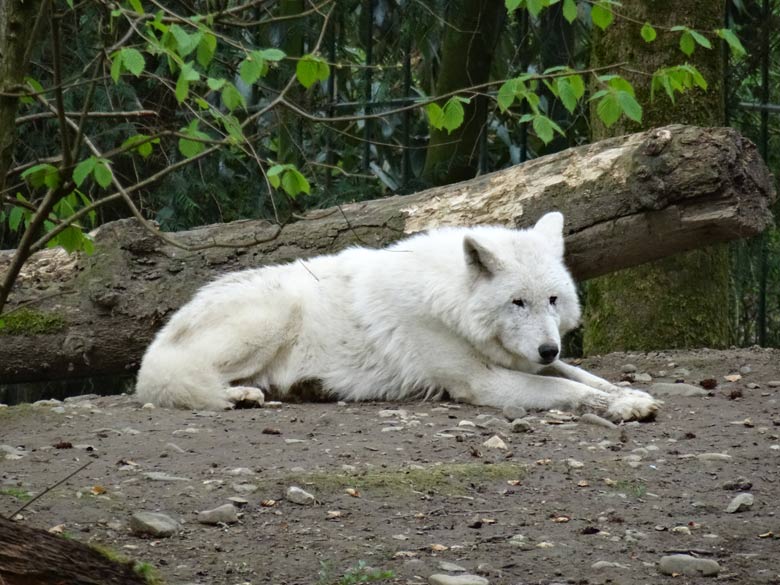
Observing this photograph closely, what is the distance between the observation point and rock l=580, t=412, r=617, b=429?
5482 millimetres

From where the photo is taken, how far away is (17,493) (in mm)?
4039

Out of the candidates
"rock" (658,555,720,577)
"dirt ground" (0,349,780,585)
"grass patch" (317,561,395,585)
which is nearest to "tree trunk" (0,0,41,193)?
"dirt ground" (0,349,780,585)

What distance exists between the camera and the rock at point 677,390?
6184mm

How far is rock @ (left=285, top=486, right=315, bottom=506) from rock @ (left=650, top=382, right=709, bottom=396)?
9.09 feet

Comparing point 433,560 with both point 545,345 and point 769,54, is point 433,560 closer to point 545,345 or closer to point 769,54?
point 545,345

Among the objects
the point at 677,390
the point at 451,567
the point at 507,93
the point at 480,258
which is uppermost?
the point at 507,93

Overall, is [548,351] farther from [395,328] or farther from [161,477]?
[161,477]

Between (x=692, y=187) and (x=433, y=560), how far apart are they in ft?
11.5

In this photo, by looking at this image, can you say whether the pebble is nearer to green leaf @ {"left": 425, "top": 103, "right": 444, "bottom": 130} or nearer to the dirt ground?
the dirt ground

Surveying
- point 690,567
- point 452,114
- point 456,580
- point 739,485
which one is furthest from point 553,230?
point 456,580

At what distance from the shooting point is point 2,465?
456cm

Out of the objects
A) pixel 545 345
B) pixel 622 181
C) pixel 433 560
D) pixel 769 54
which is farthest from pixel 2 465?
pixel 769 54

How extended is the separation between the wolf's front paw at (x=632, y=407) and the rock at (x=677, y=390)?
518 mm

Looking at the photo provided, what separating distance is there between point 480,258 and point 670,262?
2.08 meters
